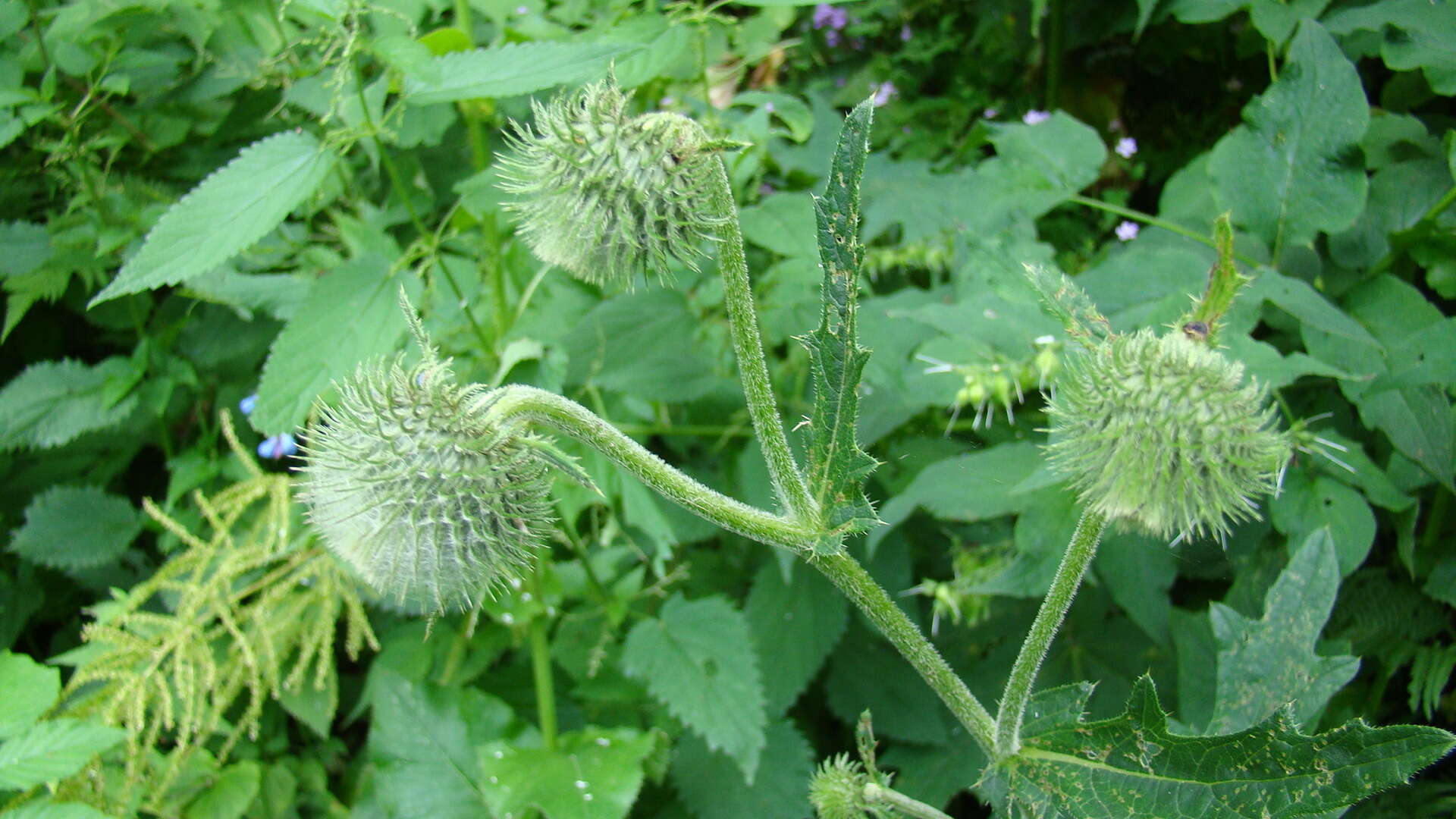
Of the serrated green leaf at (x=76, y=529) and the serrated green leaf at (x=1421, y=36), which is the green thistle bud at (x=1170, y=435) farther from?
the serrated green leaf at (x=76, y=529)

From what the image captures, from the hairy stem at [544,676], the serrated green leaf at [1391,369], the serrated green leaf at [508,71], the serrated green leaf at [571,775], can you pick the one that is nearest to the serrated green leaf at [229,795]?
the serrated green leaf at [571,775]

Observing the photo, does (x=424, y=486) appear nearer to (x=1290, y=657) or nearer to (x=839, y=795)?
(x=839, y=795)

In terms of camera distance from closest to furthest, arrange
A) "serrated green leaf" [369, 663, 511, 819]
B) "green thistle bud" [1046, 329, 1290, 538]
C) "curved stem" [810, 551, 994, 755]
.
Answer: "green thistle bud" [1046, 329, 1290, 538]
"curved stem" [810, 551, 994, 755]
"serrated green leaf" [369, 663, 511, 819]

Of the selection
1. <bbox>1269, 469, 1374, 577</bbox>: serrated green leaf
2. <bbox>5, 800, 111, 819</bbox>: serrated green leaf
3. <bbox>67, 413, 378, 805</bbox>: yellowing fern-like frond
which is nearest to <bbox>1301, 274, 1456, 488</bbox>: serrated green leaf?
<bbox>1269, 469, 1374, 577</bbox>: serrated green leaf

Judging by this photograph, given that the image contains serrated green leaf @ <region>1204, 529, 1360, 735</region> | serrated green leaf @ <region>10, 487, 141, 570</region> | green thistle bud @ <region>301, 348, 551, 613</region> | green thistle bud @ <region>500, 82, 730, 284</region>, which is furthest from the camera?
serrated green leaf @ <region>10, 487, 141, 570</region>

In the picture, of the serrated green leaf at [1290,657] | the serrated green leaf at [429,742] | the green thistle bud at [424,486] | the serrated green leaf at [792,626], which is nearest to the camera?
the green thistle bud at [424,486]

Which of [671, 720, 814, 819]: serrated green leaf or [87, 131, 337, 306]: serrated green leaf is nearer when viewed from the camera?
[87, 131, 337, 306]: serrated green leaf

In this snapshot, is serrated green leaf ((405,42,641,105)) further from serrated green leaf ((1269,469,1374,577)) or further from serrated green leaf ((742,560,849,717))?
serrated green leaf ((1269,469,1374,577))
